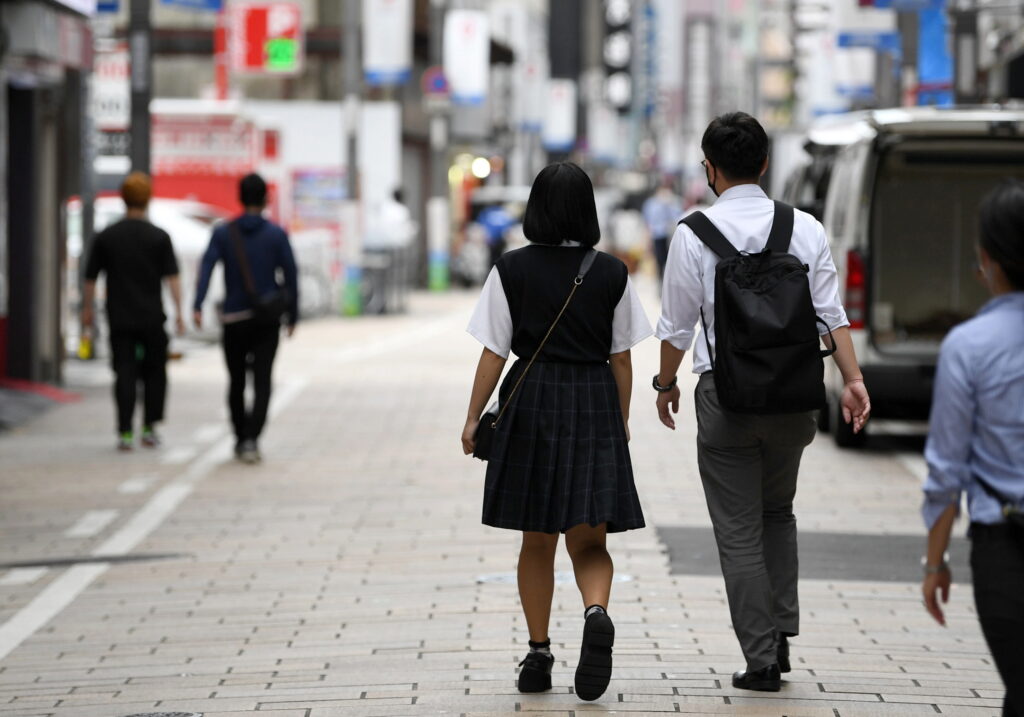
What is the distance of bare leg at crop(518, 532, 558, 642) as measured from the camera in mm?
6074

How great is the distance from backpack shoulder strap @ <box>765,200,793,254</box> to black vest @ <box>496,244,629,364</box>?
424 millimetres

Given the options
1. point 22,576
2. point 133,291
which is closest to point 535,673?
point 22,576

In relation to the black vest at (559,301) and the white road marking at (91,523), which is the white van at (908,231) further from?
the black vest at (559,301)

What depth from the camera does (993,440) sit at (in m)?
4.11

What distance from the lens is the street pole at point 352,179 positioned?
32.2m

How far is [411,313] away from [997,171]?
820 inches

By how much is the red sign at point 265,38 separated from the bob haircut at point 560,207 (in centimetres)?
3385

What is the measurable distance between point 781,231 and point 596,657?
1313 millimetres

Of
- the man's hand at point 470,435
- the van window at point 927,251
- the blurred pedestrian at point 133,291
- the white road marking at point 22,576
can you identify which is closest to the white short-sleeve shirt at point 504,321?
the man's hand at point 470,435

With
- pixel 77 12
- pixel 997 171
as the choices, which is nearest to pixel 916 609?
pixel 997 171

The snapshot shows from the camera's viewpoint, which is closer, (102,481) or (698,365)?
(698,365)

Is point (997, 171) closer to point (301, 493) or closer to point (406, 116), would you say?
point (301, 493)

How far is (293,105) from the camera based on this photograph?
43.1 metres

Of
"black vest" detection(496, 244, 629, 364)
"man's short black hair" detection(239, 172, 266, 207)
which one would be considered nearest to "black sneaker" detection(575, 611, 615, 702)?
"black vest" detection(496, 244, 629, 364)
